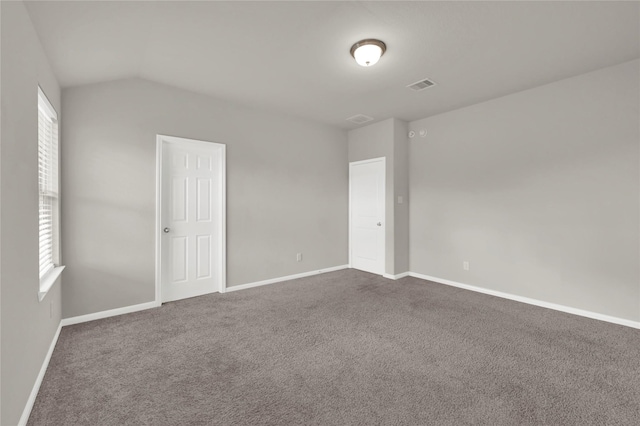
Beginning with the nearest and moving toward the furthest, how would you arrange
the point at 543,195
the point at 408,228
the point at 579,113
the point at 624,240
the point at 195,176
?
the point at 624,240 → the point at 579,113 → the point at 543,195 → the point at 195,176 → the point at 408,228

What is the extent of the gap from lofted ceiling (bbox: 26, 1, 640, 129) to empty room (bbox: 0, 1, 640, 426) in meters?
0.03

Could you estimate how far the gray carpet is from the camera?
1751 mm

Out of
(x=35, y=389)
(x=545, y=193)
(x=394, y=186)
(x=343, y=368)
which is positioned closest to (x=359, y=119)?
(x=394, y=186)

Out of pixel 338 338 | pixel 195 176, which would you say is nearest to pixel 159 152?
pixel 195 176

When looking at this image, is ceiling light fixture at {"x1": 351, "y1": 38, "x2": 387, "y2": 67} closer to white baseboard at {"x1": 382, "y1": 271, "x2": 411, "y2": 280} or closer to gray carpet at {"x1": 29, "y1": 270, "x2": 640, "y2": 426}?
gray carpet at {"x1": 29, "y1": 270, "x2": 640, "y2": 426}

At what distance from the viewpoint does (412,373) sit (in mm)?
2164

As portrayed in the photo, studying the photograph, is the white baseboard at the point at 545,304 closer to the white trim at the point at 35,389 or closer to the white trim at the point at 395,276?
the white trim at the point at 395,276

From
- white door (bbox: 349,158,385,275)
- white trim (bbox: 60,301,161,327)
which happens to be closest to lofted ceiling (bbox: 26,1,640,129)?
white door (bbox: 349,158,385,275)

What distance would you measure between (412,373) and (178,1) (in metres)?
3.23

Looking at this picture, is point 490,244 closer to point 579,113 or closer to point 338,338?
point 579,113

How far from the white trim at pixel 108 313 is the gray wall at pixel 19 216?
92cm

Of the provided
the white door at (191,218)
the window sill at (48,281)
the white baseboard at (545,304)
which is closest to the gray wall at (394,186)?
the white baseboard at (545,304)

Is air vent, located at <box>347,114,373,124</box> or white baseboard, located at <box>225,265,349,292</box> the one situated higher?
air vent, located at <box>347,114,373,124</box>

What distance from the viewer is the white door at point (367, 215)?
513 cm
